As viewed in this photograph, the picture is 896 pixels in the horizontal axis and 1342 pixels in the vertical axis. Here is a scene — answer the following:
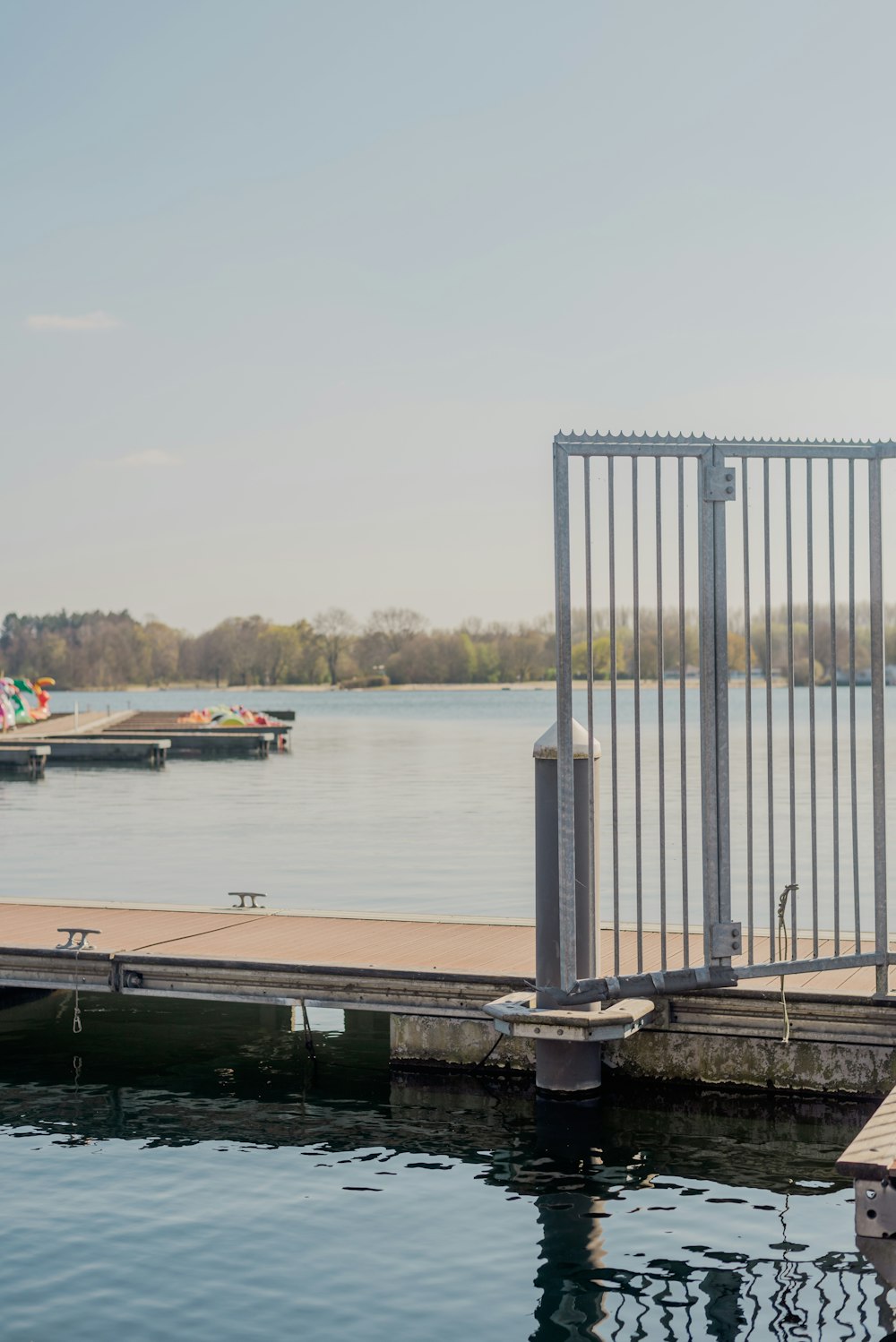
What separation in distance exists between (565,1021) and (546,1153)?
702mm

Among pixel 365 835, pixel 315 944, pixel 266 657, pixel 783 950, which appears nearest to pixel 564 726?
pixel 783 950

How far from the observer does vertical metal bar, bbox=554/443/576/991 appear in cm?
788

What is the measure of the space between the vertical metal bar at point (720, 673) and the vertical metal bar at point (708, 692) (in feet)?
0.05

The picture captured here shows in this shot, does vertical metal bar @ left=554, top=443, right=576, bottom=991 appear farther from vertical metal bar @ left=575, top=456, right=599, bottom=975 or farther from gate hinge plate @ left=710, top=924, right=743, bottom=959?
gate hinge plate @ left=710, top=924, right=743, bottom=959

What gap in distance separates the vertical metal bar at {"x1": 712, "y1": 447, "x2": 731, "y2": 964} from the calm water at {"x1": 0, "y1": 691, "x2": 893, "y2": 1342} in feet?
4.05

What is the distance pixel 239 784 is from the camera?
47906 millimetres

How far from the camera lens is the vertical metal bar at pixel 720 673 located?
8.01 metres

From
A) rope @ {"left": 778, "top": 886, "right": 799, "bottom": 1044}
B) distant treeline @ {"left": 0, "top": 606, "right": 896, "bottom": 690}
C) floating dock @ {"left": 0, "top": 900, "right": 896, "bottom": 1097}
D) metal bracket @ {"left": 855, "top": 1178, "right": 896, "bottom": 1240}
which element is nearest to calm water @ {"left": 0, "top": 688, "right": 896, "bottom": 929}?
rope @ {"left": 778, "top": 886, "right": 799, "bottom": 1044}

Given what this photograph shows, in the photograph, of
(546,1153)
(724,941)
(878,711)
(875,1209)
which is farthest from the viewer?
(546,1153)

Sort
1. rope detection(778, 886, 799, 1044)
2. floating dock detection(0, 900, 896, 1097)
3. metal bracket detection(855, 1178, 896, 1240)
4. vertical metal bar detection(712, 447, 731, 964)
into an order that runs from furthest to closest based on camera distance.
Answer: floating dock detection(0, 900, 896, 1097), rope detection(778, 886, 799, 1044), vertical metal bar detection(712, 447, 731, 964), metal bracket detection(855, 1178, 896, 1240)

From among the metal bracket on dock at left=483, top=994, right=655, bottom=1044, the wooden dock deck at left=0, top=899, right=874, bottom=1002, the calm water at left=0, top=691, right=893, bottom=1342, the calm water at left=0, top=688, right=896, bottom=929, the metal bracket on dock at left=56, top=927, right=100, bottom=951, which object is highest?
the metal bracket on dock at left=56, top=927, right=100, bottom=951

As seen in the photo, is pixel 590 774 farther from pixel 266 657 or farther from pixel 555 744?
pixel 266 657

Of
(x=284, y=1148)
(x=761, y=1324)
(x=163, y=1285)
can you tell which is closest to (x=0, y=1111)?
(x=284, y=1148)

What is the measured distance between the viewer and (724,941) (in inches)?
319
